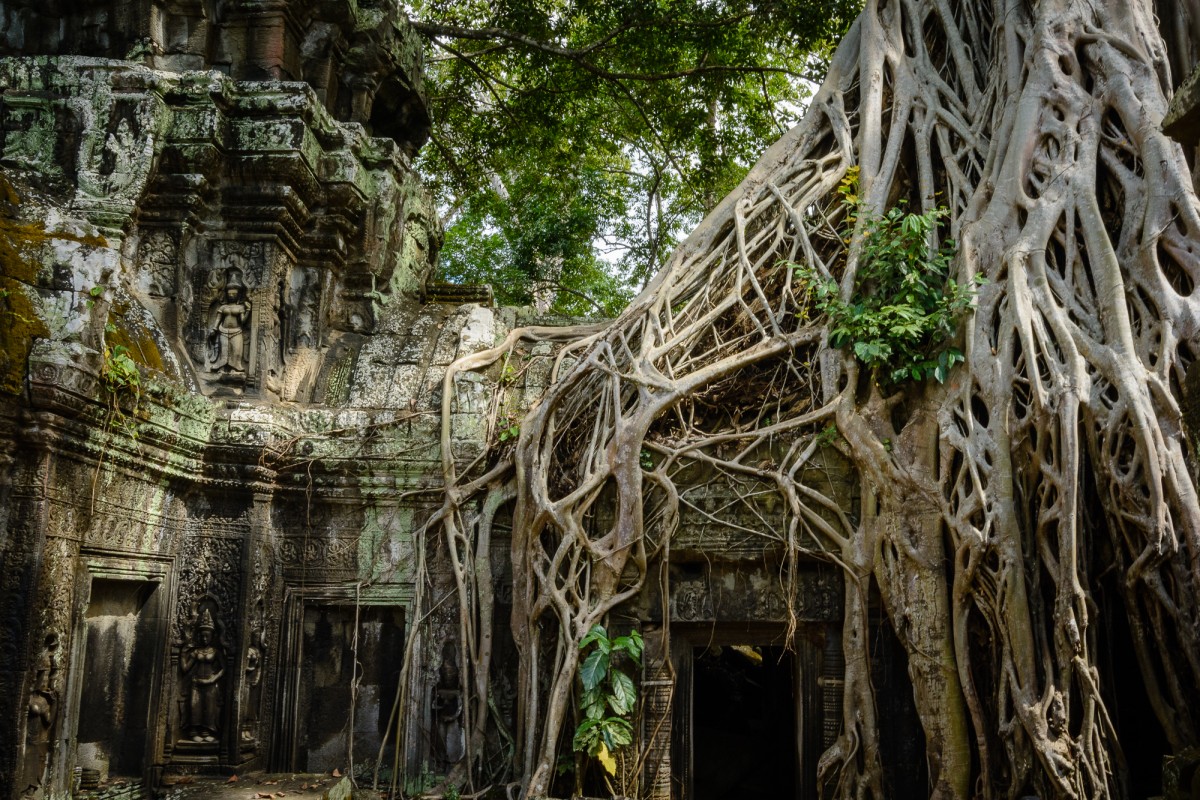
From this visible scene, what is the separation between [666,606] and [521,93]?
6.43 metres

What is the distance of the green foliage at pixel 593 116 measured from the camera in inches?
359

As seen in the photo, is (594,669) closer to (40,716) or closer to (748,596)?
(748,596)

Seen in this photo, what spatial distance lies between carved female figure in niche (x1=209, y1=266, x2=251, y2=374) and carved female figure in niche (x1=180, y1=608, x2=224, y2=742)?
54.1 inches

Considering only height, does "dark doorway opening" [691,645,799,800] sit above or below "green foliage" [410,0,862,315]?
below

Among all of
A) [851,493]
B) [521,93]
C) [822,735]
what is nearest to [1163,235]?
[851,493]

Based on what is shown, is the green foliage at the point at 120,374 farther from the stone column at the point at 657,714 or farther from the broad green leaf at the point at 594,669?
the stone column at the point at 657,714

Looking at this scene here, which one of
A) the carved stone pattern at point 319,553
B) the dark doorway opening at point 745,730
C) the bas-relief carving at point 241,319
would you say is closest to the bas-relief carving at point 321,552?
the carved stone pattern at point 319,553

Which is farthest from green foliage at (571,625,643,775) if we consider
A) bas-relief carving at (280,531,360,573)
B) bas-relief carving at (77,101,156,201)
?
bas-relief carving at (77,101,156,201)

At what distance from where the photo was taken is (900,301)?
17.1 feet

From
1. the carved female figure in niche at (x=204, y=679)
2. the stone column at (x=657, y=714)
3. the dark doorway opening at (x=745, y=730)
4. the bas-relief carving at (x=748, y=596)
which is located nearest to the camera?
the stone column at (x=657, y=714)

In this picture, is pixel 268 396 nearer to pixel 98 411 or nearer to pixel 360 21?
pixel 98 411

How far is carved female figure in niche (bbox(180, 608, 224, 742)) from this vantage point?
5250mm

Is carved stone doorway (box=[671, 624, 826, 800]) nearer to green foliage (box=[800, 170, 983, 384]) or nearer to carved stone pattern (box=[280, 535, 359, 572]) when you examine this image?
green foliage (box=[800, 170, 983, 384])

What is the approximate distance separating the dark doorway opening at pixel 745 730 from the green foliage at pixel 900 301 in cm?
264
